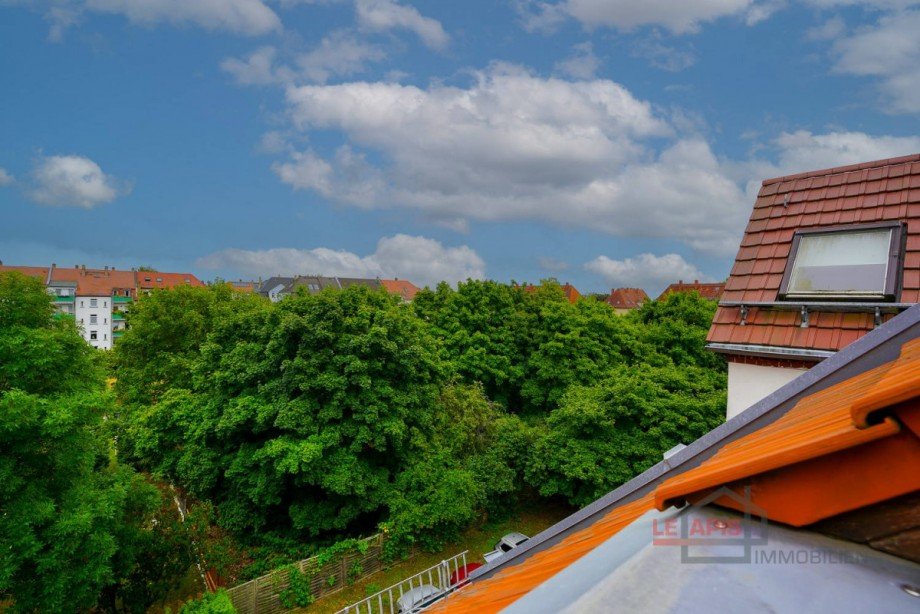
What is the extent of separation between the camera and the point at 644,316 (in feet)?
93.6

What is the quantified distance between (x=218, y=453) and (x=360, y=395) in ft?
16.8

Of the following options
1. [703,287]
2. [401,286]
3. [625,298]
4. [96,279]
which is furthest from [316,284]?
[703,287]

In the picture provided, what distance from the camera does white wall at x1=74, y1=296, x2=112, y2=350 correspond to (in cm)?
5194

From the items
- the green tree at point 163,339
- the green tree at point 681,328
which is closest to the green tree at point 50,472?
the green tree at point 163,339

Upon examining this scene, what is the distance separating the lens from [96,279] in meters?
54.4

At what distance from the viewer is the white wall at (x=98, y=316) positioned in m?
51.9

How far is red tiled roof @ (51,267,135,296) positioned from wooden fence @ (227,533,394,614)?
5552 centimetres

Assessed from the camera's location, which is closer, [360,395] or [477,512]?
[360,395]

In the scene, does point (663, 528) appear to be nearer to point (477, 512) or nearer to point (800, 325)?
point (800, 325)

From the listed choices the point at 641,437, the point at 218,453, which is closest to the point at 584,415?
the point at 641,437

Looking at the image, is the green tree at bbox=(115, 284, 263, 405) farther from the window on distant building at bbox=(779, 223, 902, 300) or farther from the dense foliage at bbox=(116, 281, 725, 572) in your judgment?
the window on distant building at bbox=(779, 223, 902, 300)

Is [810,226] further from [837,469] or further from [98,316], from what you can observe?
[98,316]

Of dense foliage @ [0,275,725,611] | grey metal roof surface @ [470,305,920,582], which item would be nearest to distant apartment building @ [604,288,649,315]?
dense foliage @ [0,275,725,611]

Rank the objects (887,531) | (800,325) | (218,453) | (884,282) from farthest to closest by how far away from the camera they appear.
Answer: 1. (218,453)
2. (800,325)
3. (884,282)
4. (887,531)
